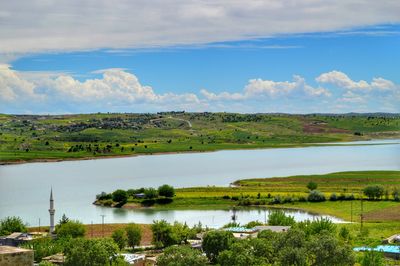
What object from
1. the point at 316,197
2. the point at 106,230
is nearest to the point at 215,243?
the point at 106,230

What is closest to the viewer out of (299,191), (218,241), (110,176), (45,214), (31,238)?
(218,241)

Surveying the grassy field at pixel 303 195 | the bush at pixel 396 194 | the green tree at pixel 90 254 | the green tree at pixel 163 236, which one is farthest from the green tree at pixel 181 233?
the bush at pixel 396 194

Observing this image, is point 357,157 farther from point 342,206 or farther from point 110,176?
point 342,206

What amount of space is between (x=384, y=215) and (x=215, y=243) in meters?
28.4

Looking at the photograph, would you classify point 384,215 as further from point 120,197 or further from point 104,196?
point 104,196

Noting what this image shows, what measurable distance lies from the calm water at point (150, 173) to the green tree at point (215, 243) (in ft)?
63.5

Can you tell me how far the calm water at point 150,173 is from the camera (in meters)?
73.9

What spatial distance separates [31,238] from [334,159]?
3612 inches

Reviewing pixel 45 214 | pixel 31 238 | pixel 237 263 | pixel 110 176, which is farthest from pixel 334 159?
pixel 237 263

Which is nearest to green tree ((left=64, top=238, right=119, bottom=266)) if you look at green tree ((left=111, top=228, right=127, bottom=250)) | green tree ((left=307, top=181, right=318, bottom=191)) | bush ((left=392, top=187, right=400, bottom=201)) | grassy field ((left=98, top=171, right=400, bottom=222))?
green tree ((left=111, top=228, right=127, bottom=250))

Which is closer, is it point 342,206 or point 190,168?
point 342,206

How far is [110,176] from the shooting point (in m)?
112

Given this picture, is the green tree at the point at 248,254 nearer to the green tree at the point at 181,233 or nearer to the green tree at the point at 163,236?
the green tree at the point at 163,236

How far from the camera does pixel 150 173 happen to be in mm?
116250
